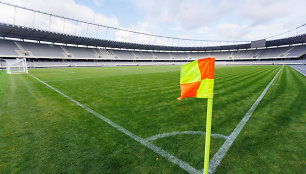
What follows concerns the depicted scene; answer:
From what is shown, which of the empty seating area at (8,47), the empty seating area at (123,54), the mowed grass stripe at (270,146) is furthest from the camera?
the empty seating area at (123,54)

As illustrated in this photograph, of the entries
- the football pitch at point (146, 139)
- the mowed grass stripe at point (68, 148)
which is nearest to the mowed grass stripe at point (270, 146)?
the football pitch at point (146, 139)

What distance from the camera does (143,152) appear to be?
256 centimetres

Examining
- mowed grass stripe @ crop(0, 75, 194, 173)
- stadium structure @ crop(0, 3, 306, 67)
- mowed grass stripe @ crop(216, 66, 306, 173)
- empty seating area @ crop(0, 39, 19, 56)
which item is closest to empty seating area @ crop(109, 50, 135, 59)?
stadium structure @ crop(0, 3, 306, 67)

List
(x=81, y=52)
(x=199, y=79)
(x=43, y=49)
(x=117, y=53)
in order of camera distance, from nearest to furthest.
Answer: (x=199, y=79), (x=43, y=49), (x=81, y=52), (x=117, y=53)

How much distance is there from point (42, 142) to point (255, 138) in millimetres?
4685

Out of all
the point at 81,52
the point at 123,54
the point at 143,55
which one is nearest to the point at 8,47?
the point at 81,52


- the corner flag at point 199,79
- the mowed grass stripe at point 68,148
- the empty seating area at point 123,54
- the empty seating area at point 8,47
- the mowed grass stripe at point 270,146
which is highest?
the empty seating area at point 123,54

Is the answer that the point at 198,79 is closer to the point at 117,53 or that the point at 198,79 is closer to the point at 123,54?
the point at 117,53

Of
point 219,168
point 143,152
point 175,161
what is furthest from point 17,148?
point 219,168

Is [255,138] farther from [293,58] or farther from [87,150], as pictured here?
[293,58]

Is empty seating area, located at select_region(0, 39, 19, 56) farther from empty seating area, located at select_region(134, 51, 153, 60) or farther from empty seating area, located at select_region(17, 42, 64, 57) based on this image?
empty seating area, located at select_region(134, 51, 153, 60)

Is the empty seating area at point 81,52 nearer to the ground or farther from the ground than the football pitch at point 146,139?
farther from the ground

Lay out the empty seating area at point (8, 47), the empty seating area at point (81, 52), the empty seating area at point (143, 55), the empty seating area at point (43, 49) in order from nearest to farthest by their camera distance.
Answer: the empty seating area at point (8, 47), the empty seating area at point (43, 49), the empty seating area at point (81, 52), the empty seating area at point (143, 55)

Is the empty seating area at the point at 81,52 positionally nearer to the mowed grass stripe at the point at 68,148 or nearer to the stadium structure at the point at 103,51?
the stadium structure at the point at 103,51
